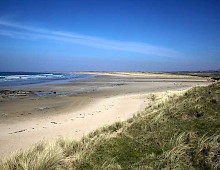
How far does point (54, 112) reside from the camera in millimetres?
16453

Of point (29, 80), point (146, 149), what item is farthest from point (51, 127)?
point (29, 80)

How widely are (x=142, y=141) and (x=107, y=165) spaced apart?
1831 millimetres

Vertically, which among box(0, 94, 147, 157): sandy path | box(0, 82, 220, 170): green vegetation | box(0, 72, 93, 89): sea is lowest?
box(0, 72, 93, 89): sea

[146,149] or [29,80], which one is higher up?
[146,149]

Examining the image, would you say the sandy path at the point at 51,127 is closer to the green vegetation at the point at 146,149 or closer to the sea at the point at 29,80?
the green vegetation at the point at 146,149

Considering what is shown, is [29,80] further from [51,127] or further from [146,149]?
[146,149]

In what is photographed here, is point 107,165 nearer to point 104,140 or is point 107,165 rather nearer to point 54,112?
point 104,140

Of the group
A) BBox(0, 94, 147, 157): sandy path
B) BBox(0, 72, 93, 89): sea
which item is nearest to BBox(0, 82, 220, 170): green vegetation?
BBox(0, 94, 147, 157): sandy path

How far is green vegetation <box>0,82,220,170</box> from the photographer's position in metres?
5.62

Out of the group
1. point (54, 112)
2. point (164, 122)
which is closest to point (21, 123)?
point (54, 112)

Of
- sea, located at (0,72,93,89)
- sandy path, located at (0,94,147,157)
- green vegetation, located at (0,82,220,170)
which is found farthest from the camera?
sea, located at (0,72,93,89)

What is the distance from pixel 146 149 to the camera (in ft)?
22.3

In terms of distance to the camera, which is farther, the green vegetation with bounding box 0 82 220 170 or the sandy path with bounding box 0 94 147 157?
the sandy path with bounding box 0 94 147 157

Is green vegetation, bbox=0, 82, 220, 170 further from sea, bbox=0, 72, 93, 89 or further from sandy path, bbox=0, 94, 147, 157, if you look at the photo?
sea, bbox=0, 72, 93, 89
